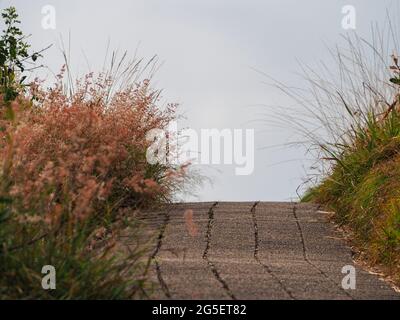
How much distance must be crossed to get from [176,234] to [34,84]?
A: 92.3 inches

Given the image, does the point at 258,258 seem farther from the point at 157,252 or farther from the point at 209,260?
the point at 157,252

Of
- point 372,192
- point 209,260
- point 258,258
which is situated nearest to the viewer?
point 209,260

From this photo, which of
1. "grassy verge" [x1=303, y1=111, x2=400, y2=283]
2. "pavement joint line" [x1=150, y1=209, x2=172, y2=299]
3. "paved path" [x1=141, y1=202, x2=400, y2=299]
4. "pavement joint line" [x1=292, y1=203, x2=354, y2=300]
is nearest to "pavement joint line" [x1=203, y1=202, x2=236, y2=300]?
"paved path" [x1=141, y1=202, x2=400, y2=299]

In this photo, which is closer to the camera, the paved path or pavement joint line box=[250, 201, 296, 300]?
the paved path

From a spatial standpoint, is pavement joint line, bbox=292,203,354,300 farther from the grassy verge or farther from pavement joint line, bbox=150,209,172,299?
pavement joint line, bbox=150,209,172,299

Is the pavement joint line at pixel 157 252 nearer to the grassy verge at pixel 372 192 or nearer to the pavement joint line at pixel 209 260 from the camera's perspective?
the pavement joint line at pixel 209 260

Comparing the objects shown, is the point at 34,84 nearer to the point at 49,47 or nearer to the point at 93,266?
the point at 49,47

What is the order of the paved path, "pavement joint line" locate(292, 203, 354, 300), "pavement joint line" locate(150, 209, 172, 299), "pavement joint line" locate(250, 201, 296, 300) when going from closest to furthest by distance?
"pavement joint line" locate(150, 209, 172, 299) → the paved path → "pavement joint line" locate(250, 201, 296, 300) → "pavement joint line" locate(292, 203, 354, 300)

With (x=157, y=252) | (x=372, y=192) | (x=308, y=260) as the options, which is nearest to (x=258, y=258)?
(x=308, y=260)

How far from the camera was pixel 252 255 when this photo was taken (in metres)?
5.84

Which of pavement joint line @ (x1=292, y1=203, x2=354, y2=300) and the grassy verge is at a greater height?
the grassy verge

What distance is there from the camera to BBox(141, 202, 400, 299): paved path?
176 inches

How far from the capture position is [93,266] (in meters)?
3.64

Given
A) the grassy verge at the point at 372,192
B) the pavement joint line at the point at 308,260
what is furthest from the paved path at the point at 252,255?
the grassy verge at the point at 372,192
